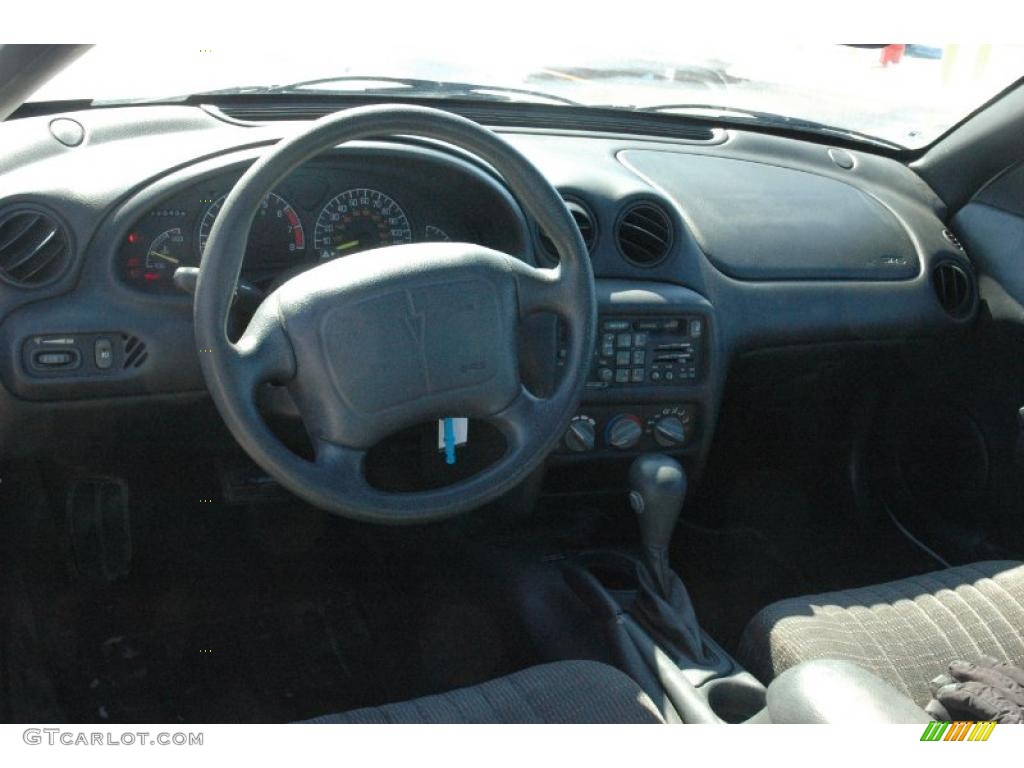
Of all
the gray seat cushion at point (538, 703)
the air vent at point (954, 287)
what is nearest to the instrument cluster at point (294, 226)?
the gray seat cushion at point (538, 703)

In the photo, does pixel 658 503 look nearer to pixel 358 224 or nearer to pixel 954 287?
pixel 358 224

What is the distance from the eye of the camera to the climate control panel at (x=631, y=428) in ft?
7.71

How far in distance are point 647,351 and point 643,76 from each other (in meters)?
0.95

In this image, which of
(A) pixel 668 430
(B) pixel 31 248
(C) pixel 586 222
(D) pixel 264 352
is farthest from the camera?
(A) pixel 668 430

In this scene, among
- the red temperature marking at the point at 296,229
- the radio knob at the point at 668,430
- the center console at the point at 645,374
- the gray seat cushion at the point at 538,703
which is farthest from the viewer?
the radio knob at the point at 668,430

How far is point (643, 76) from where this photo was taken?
2.93 meters

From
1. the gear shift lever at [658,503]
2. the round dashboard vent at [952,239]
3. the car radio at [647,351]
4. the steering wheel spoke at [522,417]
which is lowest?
the gear shift lever at [658,503]

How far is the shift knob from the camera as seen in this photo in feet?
7.02

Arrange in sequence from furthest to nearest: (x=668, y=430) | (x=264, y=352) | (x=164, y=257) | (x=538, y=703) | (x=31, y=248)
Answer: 1. (x=668, y=430)
2. (x=164, y=257)
3. (x=31, y=248)
4. (x=538, y=703)
5. (x=264, y=352)

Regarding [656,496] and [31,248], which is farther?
[656,496]

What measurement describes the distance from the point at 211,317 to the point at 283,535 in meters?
1.17

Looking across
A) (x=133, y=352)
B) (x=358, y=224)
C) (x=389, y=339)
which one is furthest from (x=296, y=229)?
(x=389, y=339)

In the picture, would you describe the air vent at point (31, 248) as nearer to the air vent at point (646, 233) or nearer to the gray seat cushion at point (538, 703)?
the gray seat cushion at point (538, 703)

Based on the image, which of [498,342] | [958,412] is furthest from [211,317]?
[958,412]
